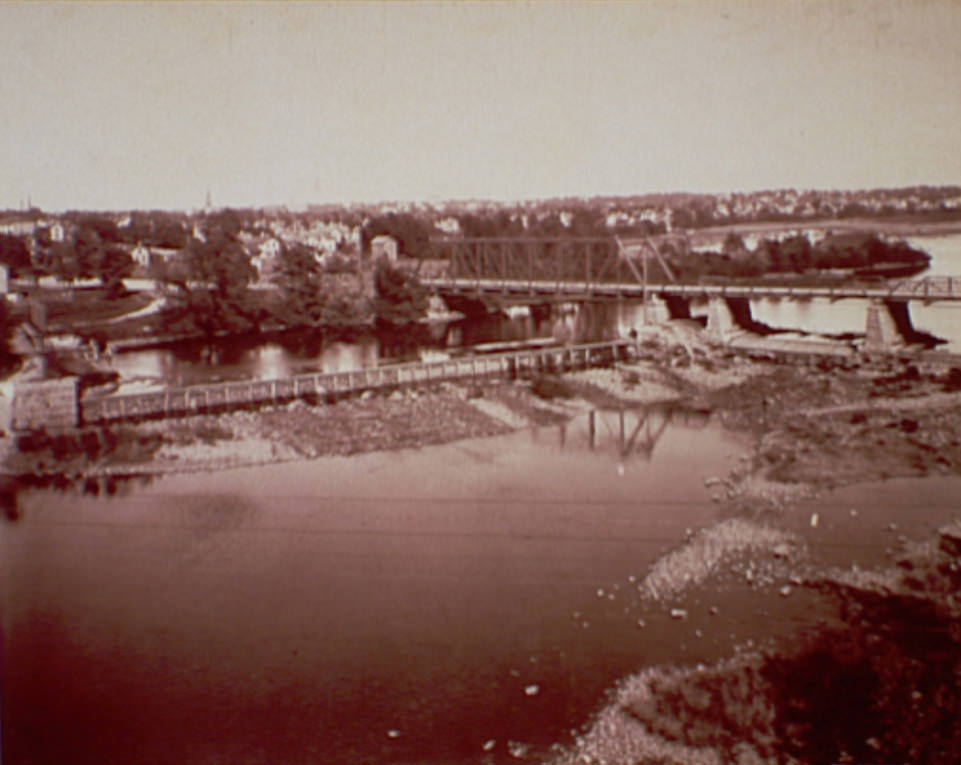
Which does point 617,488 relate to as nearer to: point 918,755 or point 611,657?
point 611,657

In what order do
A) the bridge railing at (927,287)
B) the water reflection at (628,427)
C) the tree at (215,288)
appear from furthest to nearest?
the tree at (215,288), the bridge railing at (927,287), the water reflection at (628,427)

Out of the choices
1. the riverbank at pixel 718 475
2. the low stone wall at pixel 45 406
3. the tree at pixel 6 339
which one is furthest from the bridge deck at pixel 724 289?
the tree at pixel 6 339

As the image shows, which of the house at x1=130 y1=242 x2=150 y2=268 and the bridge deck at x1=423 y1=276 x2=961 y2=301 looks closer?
the bridge deck at x1=423 y1=276 x2=961 y2=301

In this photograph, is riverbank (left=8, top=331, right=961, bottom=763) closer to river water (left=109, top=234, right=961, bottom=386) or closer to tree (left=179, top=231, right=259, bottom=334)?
river water (left=109, top=234, right=961, bottom=386)

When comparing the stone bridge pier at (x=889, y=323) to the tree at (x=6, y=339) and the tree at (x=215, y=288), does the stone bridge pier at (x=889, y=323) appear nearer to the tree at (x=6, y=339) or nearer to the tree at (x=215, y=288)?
the tree at (x=6, y=339)

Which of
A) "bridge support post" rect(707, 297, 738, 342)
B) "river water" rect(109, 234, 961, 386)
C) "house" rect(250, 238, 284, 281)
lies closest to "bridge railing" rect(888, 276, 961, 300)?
"river water" rect(109, 234, 961, 386)

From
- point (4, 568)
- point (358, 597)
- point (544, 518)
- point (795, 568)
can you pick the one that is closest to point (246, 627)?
point (358, 597)

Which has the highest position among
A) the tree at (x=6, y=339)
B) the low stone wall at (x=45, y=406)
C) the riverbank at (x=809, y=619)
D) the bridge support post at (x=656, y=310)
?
the tree at (x=6, y=339)
